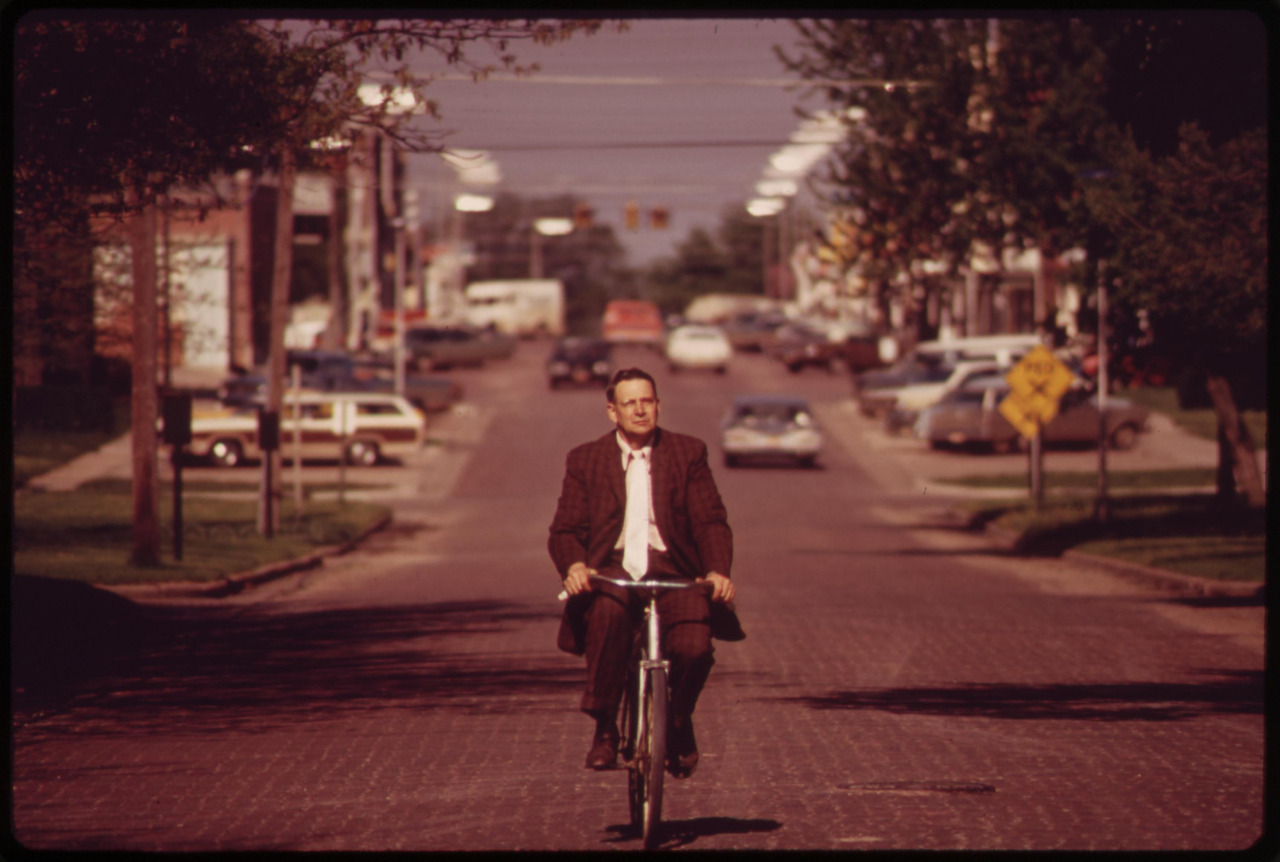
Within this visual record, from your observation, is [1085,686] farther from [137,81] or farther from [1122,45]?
[1122,45]

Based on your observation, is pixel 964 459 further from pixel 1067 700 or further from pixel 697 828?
pixel 697 828

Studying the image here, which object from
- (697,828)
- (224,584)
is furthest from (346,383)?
(697,828)

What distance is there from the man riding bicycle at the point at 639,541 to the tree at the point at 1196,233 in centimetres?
1243

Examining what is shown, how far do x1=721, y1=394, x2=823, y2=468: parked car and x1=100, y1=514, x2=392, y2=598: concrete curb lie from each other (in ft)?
65.5

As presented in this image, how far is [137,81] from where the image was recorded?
1327 cm

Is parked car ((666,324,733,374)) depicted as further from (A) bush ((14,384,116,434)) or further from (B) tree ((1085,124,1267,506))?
(B) tree ((1085,124,1267,506))

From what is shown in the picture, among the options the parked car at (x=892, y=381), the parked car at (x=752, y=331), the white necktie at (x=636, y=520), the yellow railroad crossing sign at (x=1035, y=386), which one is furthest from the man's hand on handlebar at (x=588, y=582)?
the parked car at (x=752, y=331)

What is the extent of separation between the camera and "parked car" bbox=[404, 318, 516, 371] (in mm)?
78500

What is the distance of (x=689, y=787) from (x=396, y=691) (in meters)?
4.62

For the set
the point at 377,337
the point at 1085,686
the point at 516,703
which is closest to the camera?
the point at 516,703

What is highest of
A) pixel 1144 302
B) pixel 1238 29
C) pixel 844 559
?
pixel 1238 29

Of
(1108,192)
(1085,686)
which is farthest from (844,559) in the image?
(1085,686)

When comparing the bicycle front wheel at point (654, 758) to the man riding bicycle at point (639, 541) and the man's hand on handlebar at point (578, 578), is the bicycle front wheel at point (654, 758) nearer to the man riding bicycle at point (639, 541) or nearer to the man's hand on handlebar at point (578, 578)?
the man riding bicycle at point (639, 541)

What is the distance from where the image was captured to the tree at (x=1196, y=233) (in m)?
21.3
